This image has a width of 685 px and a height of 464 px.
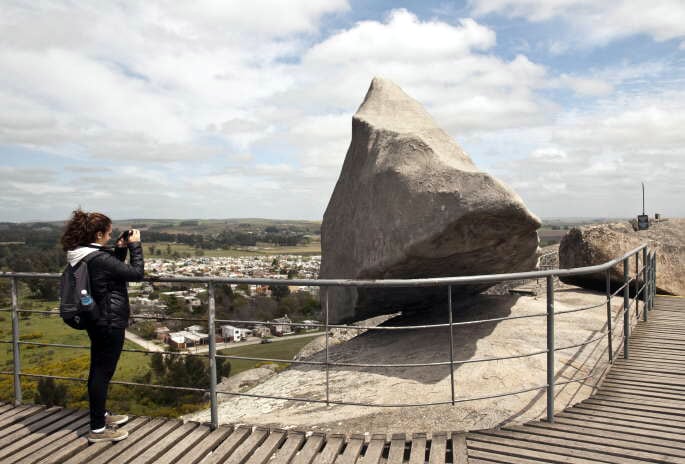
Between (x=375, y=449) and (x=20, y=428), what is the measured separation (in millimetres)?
3274

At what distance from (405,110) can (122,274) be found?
18.4 ft

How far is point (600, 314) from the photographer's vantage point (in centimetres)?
866

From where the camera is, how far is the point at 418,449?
3861 millimetres

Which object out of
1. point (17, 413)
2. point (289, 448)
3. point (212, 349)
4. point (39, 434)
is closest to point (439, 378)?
point (289, 448)

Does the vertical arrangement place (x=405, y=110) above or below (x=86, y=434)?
above

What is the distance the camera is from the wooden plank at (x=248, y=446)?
379cm

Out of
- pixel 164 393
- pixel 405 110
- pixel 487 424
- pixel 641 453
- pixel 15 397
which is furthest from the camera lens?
pixel 164 393

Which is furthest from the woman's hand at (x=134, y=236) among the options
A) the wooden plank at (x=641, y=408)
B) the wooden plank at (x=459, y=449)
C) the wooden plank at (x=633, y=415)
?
the wooden plank at (x=641, y=408)

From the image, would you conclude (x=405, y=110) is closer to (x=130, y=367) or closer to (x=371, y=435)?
(x=371, y=435)

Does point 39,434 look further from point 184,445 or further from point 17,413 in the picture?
point 184,445

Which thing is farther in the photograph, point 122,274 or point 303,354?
point 303,354

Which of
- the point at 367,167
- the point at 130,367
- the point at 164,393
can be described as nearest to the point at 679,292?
the point at 367,167

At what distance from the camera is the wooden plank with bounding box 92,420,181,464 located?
12.4 ft

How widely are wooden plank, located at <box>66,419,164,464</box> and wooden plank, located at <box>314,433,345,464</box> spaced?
1.59 m
